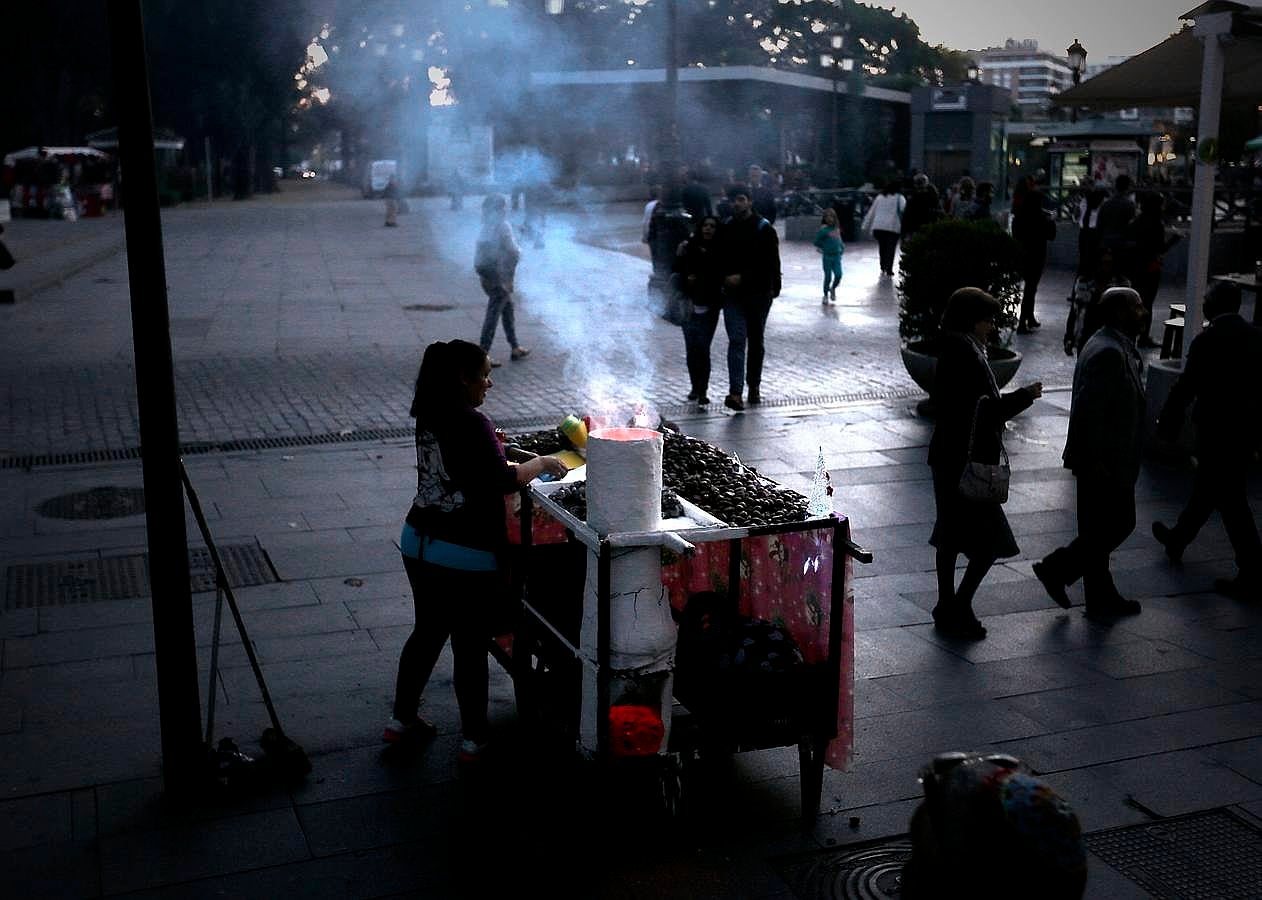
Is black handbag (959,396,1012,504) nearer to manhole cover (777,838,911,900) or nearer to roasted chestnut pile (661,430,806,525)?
roasted chestnut pile (661,430,806,525)

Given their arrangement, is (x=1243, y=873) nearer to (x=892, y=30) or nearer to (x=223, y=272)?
(x=223, y=272)

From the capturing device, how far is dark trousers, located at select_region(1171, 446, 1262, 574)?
271 inches

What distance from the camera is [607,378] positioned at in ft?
43.8

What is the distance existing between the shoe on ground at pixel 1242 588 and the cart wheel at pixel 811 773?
11.6ft

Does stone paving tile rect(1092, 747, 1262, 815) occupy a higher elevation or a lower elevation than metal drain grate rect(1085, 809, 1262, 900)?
higher

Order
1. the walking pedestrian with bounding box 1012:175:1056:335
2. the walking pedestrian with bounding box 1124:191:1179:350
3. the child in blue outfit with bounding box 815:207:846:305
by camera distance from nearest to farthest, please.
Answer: the walking pedestrian with bounding box 1124:191:1179:350, the walking pedestrian with bounding box 1012:175:1056:335, the child in blue outfit with bounding box 815:207:846:305

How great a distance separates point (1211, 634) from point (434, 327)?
1167cm

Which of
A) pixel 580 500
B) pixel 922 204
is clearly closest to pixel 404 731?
pixel 580 500

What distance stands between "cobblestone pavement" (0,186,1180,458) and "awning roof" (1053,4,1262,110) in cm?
292

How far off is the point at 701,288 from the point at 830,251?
7.81 m

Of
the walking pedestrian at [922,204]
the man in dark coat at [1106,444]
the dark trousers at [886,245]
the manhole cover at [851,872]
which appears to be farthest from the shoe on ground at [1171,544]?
the dark trousers at [886,245]

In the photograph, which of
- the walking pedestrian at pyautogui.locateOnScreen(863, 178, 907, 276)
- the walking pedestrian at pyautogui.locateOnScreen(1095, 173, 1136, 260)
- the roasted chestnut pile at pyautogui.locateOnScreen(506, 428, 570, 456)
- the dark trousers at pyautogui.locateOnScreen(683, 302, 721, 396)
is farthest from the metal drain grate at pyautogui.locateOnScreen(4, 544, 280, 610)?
the walking pedestrian at pyautogui.locateOnScreen(863, 178, 907, 276)

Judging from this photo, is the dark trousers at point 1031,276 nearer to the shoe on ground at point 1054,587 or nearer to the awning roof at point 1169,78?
the awning roof at point 1169,78

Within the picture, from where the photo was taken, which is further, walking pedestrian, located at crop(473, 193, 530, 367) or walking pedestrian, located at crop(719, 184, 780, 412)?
walking pedestrian, located at crop(473, 193, 530, 367)
